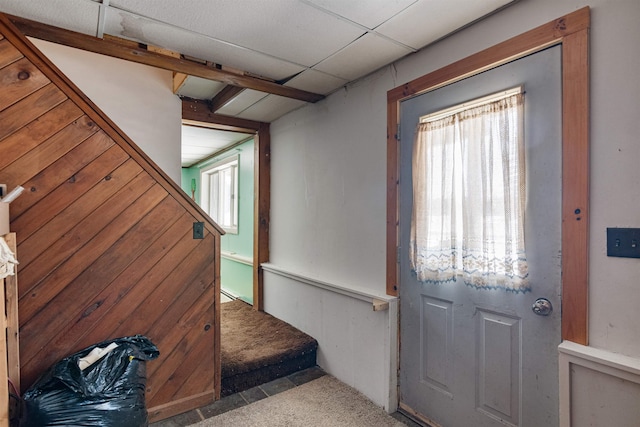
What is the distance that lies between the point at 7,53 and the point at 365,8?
1854 mm

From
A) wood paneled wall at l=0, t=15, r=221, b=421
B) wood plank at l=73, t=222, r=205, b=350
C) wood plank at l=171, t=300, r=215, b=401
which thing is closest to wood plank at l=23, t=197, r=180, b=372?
wood paneled wall at l=0, t=15, r=221, b=421

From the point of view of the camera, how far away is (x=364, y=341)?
2500mm

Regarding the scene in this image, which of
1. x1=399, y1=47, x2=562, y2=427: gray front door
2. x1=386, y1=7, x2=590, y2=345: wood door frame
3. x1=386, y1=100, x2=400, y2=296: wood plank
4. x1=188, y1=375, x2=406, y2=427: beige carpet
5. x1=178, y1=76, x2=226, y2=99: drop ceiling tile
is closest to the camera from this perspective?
x1=386, y1=7, x2=590, y2=345: wood door frame

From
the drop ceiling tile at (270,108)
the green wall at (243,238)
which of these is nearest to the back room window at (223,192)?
the green wall at (243,238)

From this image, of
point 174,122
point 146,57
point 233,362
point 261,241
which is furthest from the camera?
point 261,241

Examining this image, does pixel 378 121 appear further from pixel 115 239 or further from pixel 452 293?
pixel 115 239

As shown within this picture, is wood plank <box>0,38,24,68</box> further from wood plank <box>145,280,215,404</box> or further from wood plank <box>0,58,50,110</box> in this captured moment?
wood plank <box>145,280,215,404</box>

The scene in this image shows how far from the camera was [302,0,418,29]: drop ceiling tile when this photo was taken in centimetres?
166

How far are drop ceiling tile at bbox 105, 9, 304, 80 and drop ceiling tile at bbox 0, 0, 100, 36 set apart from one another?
83mm

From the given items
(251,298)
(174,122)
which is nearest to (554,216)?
(174,122)

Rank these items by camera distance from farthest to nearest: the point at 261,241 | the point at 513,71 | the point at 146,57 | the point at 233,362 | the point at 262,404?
1. the point at 261,241
2. the point at 233,362
3. the point at 262,404
4. the point at 146,57
5. the point at 513,71

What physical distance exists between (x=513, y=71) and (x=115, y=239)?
2.41 metres

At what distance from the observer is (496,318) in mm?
1771

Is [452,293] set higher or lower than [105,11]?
lower
